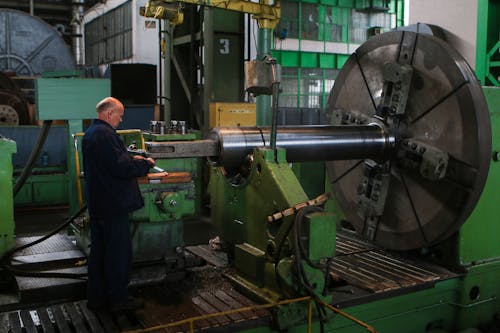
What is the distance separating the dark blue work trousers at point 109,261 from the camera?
2.80 metres

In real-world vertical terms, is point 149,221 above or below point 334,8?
below

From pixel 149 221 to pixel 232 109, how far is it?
13.9 ft

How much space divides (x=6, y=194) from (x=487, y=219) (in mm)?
3153

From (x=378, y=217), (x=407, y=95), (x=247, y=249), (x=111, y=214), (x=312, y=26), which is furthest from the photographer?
(x=312, y=26)

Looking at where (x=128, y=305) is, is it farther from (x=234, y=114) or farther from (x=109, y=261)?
(x=234, y=114)

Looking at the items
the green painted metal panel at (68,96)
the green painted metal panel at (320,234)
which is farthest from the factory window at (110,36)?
the green painted metal panel at (320,234)

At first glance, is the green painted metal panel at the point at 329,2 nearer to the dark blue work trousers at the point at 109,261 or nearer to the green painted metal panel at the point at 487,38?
the green painted metal panel at the point at 487,38

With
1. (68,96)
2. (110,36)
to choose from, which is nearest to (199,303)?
(68,96)

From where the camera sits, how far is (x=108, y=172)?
2756mm

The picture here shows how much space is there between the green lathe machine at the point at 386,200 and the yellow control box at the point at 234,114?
11.0 ft

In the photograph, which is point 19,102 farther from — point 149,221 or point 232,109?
point 149,221

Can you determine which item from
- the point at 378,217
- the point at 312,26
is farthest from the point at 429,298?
the point at 312,26

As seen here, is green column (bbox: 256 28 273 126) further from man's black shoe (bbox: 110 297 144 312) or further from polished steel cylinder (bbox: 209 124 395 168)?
man's black shoe (bbox: 110 297 144 312)

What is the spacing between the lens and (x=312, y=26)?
45.0ft
